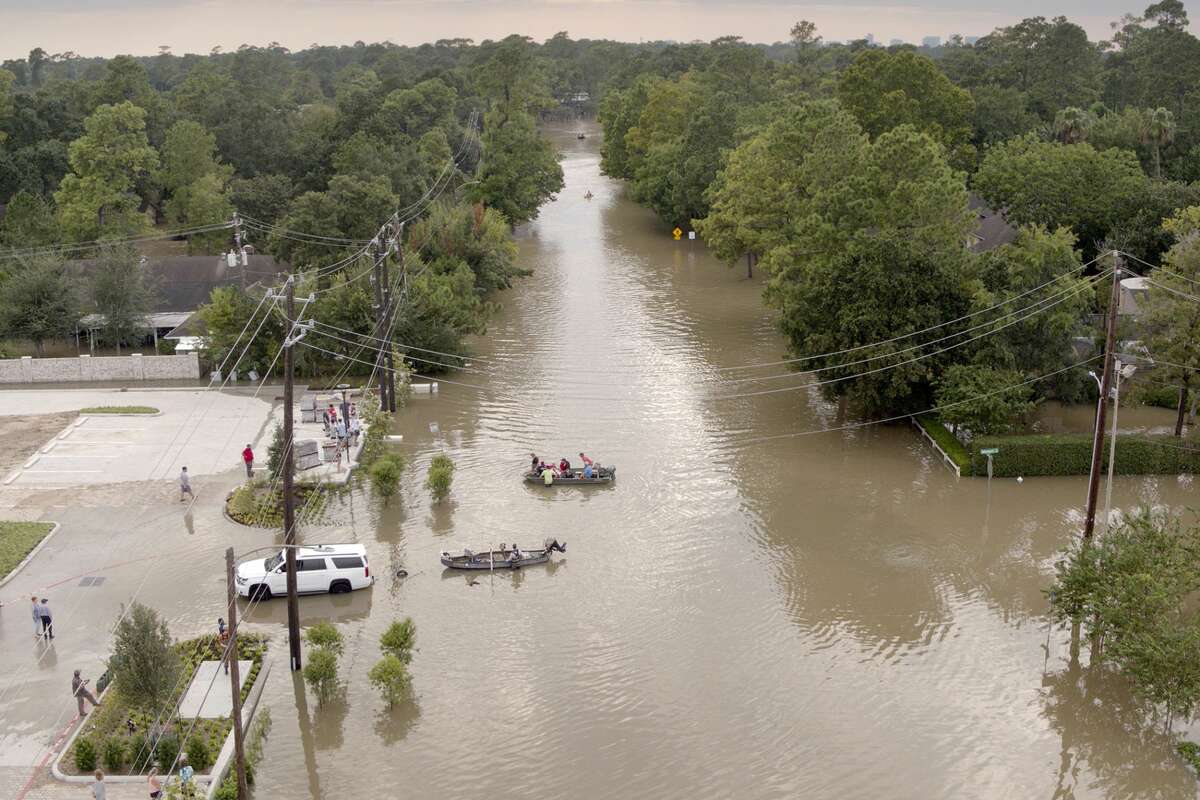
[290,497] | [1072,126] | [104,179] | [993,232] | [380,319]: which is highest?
[1072,126]

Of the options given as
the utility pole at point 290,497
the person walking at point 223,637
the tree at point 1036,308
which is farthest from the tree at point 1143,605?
the person walking at point 223,637

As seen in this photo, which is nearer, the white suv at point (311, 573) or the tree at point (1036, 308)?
the white suv at point (311, 573)

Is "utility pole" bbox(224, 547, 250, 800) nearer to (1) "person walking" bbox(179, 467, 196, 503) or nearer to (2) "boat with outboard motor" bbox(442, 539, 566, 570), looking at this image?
(2) "boat with outboard motor" bbox(442, 539, 566, 570)

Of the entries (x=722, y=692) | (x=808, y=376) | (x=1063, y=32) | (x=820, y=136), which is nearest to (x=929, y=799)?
(x=722, y=692)

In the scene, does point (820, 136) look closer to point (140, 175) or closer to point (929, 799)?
point (929, 799)

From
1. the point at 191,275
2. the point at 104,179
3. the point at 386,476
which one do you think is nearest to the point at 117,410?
the point at 386,476

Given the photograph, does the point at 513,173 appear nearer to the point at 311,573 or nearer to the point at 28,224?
the point at 28,224

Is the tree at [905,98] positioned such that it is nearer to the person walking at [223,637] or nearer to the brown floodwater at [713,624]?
the brown floodwater at [713,624]
